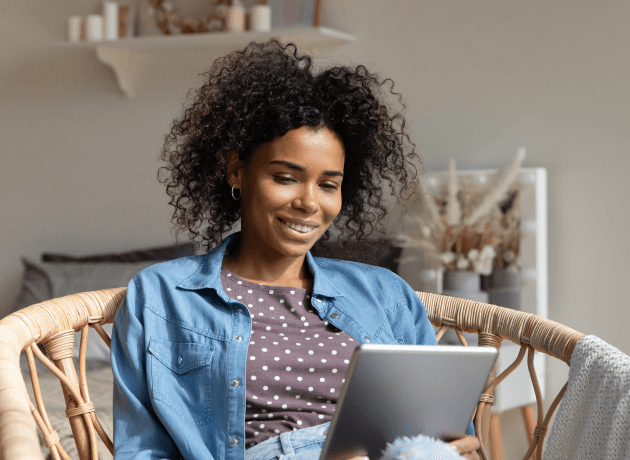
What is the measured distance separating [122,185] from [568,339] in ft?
6.69

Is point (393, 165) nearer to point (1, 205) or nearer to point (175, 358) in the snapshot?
point (175, 358)

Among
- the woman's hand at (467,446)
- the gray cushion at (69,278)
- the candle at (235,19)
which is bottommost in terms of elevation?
the gray cushion at (69,278)

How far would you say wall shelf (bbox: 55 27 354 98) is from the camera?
2326 millimetres

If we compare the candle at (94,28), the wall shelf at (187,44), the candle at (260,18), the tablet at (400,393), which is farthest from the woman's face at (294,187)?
the candle at (94,28)

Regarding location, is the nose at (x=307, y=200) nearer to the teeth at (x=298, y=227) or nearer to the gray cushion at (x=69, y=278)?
the teeth at (x=298, y=227)

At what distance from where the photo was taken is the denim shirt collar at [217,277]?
A: 108 centimetres

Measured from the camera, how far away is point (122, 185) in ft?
8.98

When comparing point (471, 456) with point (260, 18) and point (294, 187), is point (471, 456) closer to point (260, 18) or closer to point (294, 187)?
point (294, 187)

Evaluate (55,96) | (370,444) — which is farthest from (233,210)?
(55,96)

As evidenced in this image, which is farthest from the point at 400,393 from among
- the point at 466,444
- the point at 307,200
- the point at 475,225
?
the point at 475,225

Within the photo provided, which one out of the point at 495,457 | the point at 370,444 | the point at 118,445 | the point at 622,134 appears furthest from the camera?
the point at 622,134

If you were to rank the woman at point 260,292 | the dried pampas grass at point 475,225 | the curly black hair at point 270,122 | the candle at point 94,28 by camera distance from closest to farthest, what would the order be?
1. the woman at point 260,292
2. the curly black hair at point 270,122
3. the dried pampas grass at point 475,225
4. the candle at point 94,28

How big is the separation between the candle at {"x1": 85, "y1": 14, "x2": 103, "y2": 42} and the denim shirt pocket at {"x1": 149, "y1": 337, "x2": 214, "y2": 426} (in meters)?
1.82

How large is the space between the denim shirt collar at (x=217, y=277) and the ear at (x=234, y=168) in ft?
0.33
